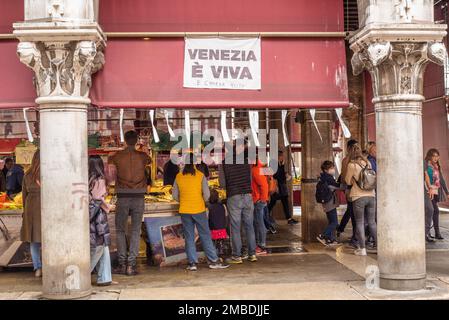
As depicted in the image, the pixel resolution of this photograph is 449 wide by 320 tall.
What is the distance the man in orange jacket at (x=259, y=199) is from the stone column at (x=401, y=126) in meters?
3.24

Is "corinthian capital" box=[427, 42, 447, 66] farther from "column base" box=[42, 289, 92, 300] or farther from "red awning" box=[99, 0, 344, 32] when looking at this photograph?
"column base" box=[42, 289, 92, 300]

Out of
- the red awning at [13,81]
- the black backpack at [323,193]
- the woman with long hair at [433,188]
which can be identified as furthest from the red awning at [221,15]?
the woman with long hair at [433,188]

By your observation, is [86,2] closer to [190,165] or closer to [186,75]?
[186,75]

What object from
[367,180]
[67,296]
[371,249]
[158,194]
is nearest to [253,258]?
[367,180]

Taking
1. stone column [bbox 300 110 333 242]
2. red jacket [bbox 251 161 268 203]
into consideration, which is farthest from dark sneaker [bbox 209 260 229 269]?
stone column [bbox 300 110 333 242]

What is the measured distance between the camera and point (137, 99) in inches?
325

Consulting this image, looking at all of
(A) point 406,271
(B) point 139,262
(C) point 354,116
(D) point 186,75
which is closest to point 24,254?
(B) point 139,262

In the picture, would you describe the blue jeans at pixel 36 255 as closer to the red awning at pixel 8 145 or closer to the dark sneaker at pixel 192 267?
the dark sneaker at pixel 192 267

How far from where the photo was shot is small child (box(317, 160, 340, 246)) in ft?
37.7

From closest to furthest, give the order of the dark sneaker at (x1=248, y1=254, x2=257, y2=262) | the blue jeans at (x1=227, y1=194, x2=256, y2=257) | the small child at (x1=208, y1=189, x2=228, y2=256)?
the blue jeans at (x1=227, y1=194, x2=256, y2=257) → the dark sneaker at (x1=248, y1=254, x2=257, y2=262) → the small child at (x1=208, y1=189, x2=228, y2=256)

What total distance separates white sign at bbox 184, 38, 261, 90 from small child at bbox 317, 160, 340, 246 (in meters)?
3.70

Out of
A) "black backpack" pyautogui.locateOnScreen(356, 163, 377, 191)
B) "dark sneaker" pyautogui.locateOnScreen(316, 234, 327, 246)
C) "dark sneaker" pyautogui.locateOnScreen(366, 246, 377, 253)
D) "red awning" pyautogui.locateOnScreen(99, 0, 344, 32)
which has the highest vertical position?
"red awning" pyautogui.locateOnScreen(99, 0, 344, 32)

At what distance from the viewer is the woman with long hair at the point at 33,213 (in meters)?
9.09

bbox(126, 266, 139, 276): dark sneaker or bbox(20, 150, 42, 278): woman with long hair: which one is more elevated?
bbox(20, 150, 42, 278): woman with long hair
